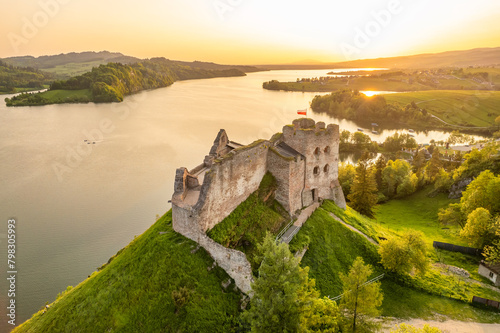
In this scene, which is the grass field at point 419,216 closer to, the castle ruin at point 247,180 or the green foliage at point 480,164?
the green foliage at point 480,164

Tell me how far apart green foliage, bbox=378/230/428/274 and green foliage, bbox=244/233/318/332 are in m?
11.1

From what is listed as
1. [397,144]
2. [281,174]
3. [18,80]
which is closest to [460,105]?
[397,144]

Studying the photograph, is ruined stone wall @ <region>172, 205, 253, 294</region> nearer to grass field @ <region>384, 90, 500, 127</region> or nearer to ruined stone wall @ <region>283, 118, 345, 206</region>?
ruined stone wall @ <region>283, 118, 345, 206</region>

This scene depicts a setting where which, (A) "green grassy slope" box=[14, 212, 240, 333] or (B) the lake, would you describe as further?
(B) the lake

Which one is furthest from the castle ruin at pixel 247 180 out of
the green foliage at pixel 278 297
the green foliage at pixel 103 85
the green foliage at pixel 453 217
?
the green foliage at pixel 103 85

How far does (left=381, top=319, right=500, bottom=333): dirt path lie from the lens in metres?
17.9

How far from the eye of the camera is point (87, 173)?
166 ft

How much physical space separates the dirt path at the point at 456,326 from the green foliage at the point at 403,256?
3.85 metres

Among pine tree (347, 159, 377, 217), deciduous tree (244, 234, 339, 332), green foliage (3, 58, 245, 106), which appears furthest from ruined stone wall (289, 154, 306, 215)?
green foliage (3, 58, 245, 106)

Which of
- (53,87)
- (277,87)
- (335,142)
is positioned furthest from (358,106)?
(53,87)

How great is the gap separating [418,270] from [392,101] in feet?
371

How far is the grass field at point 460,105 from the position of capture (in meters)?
106

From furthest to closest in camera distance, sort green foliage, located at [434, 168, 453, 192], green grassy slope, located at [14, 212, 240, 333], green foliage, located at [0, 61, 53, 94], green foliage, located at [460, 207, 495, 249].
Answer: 1. green foliage, located at [0, 61, 53, 94]
2. green foliage, located at [434, 168, 453, 192]
3. green foliage, located at [460, 207, 495, 249]
4. green grassy slope, located at [14, 212, 240, 333]

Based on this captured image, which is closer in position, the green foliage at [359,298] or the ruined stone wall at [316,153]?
the green foliage at [359,298]
